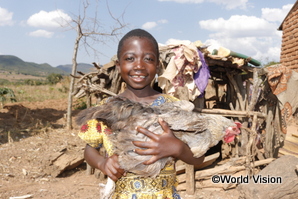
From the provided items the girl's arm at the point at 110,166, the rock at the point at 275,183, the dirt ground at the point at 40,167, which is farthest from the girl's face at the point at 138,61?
the dirt ground at the point at 40,167

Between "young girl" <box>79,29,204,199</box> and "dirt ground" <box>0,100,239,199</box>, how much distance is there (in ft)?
14.2

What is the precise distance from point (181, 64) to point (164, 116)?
3.43 m

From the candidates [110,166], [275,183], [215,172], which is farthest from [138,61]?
[215,172]

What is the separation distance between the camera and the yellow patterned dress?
1603 mm

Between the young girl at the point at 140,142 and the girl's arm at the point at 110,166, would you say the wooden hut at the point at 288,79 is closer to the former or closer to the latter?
the young girl at the point at 140,142

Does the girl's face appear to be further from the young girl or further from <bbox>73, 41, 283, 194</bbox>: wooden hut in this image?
<bbox>73, 41, 283, 194</bbox>: wooden hut

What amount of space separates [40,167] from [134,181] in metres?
6.11

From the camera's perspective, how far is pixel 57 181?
6.36m

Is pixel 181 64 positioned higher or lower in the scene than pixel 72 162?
higher

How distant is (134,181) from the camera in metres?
1.61

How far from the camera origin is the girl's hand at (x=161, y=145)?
4.77ft

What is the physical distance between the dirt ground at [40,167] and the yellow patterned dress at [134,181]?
4.31m

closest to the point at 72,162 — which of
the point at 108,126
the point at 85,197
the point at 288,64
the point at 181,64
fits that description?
the point at 85,197

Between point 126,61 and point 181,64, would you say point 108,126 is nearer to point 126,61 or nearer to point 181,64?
point 126,61
